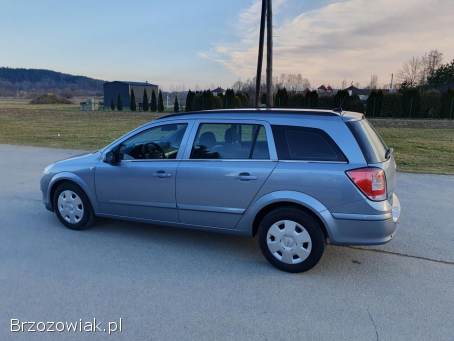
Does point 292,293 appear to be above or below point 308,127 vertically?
below

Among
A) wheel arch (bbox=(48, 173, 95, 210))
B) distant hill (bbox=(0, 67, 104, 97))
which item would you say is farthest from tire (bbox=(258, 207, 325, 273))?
distant hill (bbox=(0, 67, 104, 97))

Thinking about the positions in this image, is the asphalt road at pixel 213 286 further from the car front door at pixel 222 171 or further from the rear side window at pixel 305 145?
the rear side window at pixel 305 145

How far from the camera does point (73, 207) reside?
16.1 ft

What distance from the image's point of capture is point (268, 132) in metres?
3.83

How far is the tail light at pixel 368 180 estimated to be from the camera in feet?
11.2

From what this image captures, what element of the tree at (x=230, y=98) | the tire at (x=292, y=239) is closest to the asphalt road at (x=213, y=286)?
the tire at (x=292, y=239)

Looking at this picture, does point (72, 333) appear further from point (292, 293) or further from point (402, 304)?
point (402, 304)

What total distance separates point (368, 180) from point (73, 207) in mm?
3742

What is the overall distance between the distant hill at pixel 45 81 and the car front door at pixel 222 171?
142 metres

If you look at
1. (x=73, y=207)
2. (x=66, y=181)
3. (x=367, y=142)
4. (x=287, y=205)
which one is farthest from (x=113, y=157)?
(x=367, y=142)

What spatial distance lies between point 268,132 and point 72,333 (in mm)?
2542

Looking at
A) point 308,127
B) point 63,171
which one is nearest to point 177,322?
point 308,127

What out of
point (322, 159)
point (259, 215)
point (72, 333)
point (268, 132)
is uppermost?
point (268, 132)

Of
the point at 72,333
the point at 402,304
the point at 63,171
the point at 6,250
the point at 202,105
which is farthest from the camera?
the point at 202,105
